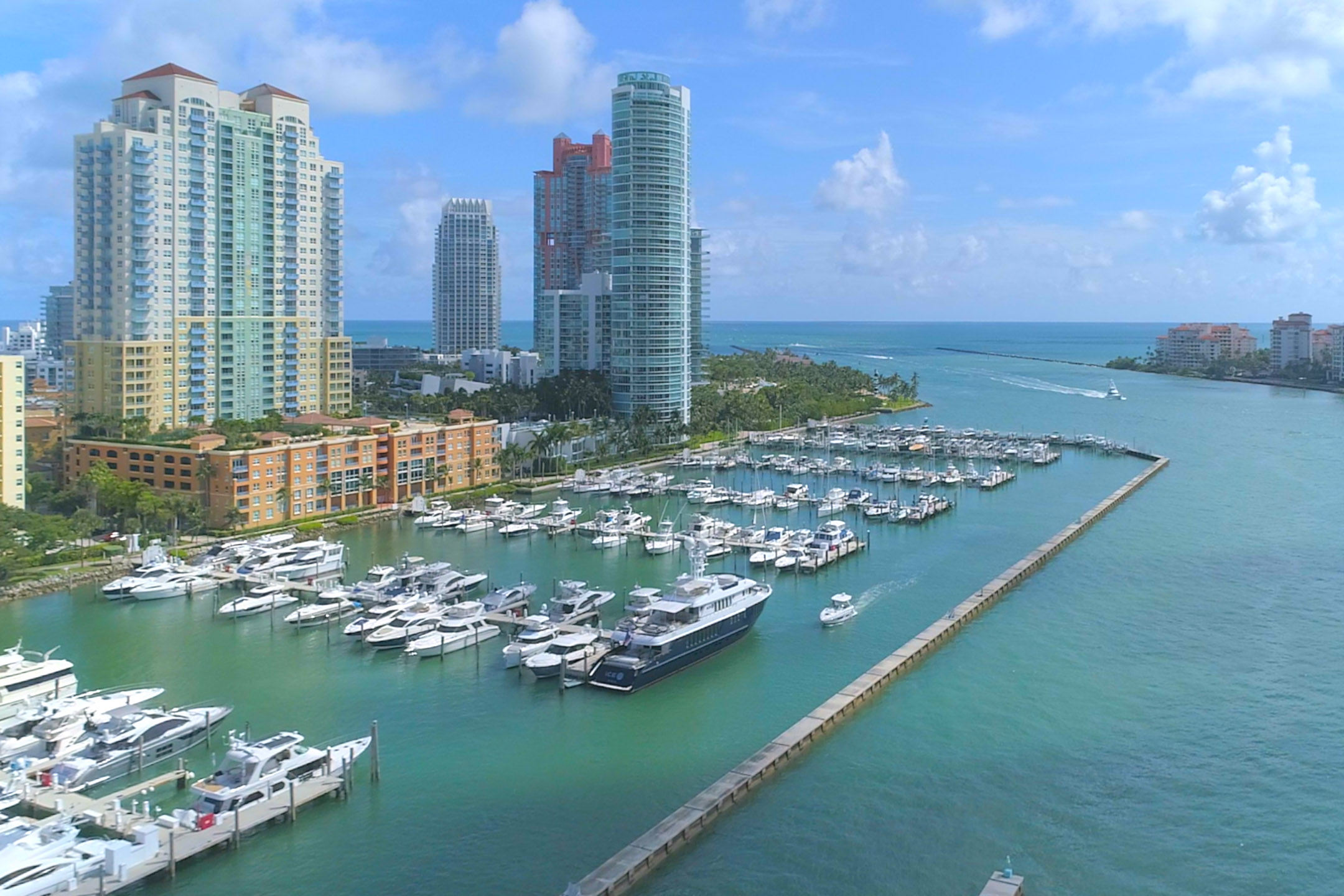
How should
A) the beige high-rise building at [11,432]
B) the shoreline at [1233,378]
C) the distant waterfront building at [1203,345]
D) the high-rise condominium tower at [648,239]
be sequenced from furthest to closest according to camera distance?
the distant waterfront building at [1203,345]
the shoreline at [1233,378]
the high-rise condominium tower at [648,239]
the beige high-rise building at [11,432]

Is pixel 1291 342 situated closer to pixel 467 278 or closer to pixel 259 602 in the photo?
pixel 467 278

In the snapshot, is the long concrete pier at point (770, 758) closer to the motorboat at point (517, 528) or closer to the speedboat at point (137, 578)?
the motorboat at point (517, 528)

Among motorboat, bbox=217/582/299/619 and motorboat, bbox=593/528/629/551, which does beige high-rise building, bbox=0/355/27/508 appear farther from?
motorboat, bbox=593/528/629/551

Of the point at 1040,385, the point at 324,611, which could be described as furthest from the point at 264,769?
the point at 1040,385

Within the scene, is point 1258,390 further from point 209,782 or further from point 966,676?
point 209,782

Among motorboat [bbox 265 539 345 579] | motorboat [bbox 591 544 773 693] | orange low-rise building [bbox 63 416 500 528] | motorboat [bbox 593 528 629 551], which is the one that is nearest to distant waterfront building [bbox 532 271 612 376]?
orange low-rise building [bbox 63 416 500 528]

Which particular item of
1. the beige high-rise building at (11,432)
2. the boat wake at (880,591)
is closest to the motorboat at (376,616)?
the boat wake at (880,591)
